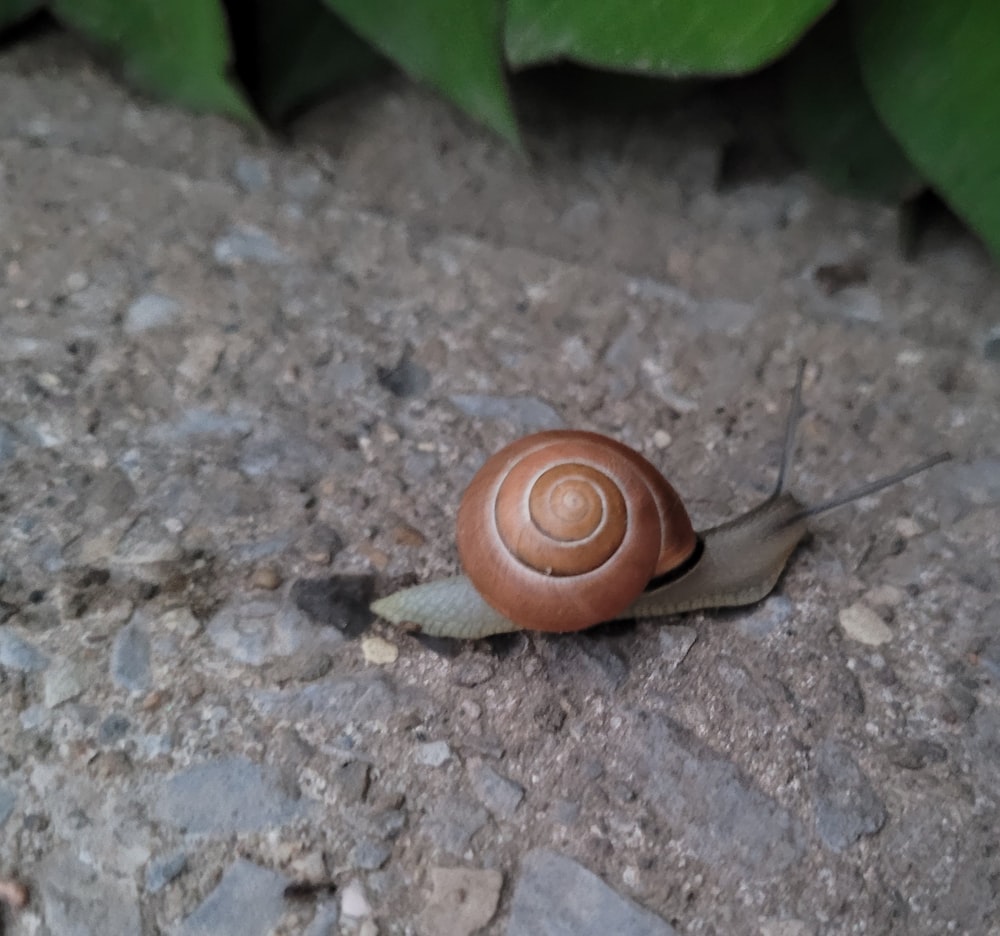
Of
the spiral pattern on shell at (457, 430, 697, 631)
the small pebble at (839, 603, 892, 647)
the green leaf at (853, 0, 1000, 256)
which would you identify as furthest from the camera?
the green leaf at (853, 0, 1000, 256)

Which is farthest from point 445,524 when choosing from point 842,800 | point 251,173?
point 251,173

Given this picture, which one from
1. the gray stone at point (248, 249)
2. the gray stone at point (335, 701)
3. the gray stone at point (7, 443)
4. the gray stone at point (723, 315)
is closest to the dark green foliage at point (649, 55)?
the gray stone at point (248, 249)

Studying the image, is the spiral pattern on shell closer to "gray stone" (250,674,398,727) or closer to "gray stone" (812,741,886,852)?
"gray stone" (250,674,398,727)

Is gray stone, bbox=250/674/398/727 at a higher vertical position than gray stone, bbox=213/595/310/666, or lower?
lower

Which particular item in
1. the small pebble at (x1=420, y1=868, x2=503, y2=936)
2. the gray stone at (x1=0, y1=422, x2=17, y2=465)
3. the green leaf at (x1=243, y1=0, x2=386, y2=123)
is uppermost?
the green leaf at (x1=243, y1=0, x2=386, y2=123)

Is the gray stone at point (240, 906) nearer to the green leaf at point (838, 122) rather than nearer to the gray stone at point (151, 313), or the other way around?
the gray stone at point (151, 313)

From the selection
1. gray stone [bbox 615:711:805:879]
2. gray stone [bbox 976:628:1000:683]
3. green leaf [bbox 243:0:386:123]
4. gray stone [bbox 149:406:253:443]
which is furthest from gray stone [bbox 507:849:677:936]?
green leaf [bbox 243:0:386:123]

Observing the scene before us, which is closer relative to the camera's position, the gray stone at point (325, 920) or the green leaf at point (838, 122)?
the gray stone at point (325, 920)
